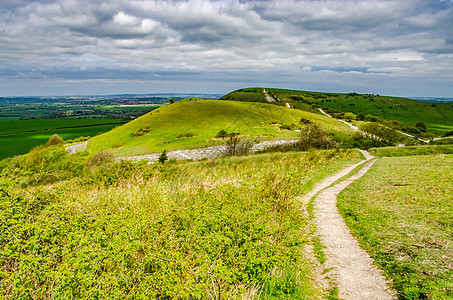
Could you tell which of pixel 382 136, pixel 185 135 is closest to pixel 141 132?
pixel 185 135

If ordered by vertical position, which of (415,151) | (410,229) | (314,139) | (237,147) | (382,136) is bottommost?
(237,147)

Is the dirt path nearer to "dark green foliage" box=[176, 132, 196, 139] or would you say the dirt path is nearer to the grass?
the grass

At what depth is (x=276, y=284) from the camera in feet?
18.7

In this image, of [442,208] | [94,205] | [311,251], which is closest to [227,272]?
[311,251]

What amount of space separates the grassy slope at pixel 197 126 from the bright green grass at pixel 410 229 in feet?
204

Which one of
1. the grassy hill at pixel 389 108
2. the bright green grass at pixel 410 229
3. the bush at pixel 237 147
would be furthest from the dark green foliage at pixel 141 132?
the grassy hill at pixel 389 108

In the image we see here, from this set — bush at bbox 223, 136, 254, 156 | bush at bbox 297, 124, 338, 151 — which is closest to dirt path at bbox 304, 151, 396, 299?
bush at bbox 297, 124, 338, 151

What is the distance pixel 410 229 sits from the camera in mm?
8406

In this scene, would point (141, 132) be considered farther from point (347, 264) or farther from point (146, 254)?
point (347, 264)

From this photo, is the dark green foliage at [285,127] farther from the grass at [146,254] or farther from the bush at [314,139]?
the grass at [146,254]

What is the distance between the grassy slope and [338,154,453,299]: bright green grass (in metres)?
62.2

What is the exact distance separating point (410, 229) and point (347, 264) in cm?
315

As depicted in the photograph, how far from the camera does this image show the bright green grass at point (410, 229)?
579 cm

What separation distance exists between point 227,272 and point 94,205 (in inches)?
244
